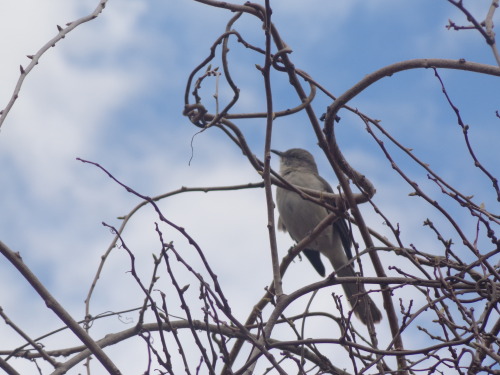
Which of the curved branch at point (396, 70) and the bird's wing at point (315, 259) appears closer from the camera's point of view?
the curved branch at point (396, 70)

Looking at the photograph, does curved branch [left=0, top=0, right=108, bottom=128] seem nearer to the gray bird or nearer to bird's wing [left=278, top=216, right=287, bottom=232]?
the gray bird

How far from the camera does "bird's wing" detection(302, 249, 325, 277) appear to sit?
333 inches

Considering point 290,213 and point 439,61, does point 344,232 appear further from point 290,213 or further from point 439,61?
point 439,61

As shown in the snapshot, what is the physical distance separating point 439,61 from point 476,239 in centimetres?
90

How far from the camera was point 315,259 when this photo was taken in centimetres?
848

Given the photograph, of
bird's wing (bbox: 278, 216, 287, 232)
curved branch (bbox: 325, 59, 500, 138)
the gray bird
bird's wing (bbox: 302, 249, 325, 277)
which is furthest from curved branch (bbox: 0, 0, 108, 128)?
bird's wing (bbox: 302, 249, 325, 277)

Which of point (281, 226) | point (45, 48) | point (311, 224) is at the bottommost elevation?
point (45, 48)

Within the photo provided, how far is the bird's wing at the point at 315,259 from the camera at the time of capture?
8.46 meters

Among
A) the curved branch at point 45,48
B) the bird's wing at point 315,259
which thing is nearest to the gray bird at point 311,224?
the bird's wing at point 315,259

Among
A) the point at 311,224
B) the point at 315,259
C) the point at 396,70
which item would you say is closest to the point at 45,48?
the point at 396,70

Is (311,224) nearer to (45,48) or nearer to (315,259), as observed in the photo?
(315,259)

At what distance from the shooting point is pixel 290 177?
838cm

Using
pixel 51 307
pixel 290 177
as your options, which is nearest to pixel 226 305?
pixel 51 307

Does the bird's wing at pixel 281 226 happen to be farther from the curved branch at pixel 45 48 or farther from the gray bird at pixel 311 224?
the curved branch at pixel 45 48
